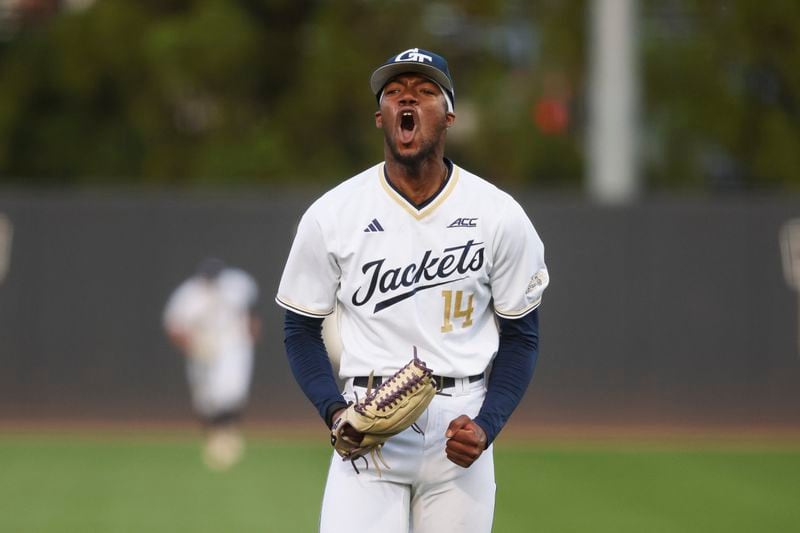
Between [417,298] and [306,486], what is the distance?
794 centimetres

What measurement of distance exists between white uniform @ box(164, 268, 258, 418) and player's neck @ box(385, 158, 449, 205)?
10.2m

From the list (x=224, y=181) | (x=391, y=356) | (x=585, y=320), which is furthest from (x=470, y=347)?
(x=224, y=181)

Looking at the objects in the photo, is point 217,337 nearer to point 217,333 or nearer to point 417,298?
point 217,333

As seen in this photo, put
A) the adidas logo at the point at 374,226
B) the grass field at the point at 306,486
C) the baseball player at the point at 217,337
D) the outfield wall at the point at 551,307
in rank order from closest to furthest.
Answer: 1. the adidas logo at the point at 374,226
2. the grass field at the point at 306,486
3. the baseball player at the point at 217,337
4. the outfield wall at the point at 551,307

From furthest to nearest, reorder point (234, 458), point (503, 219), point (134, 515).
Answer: point (234, 458) → point (134, 515) → point (503, 219)

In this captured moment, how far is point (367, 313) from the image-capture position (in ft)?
14.8

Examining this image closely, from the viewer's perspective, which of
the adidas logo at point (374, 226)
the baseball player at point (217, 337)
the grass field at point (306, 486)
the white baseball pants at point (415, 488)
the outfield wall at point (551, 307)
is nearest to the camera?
the white baseball pants at point (415, 488)

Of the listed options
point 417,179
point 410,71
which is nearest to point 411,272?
point 417,179

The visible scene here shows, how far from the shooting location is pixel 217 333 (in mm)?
14656

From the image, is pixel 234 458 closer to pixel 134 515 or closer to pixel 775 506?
pixel 134 515

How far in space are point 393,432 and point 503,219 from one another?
31.6 inches

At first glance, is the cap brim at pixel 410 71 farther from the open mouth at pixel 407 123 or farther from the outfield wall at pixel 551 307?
the outfield wall at pixel 551 307

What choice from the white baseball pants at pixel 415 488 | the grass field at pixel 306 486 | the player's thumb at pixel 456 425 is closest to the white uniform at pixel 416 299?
the white baseball pants at pixel 415 488

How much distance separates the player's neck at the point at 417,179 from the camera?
4.52 meters
